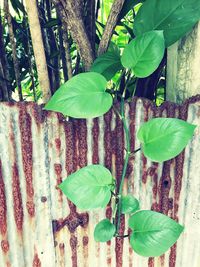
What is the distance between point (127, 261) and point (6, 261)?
1.34 ft

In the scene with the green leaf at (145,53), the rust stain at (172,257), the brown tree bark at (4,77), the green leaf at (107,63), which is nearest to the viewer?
the green leaf at (145,53)

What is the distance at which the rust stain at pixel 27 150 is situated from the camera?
3.47 feet

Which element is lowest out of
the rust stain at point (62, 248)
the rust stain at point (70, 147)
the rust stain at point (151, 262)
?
the rust stain at point (151, 262)

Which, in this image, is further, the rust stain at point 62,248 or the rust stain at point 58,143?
the rust stain at point 62,248

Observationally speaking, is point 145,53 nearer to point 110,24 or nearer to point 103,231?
point 110,24

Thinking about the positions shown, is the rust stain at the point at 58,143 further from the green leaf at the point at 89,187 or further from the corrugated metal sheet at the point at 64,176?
the green leaf at the point at 89,187

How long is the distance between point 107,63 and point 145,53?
14cm

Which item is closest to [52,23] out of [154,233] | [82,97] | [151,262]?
[82,97]

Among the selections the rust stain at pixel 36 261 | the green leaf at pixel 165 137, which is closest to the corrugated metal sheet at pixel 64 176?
the rust stain at pixel 36 261

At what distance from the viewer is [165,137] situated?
3.18 feet

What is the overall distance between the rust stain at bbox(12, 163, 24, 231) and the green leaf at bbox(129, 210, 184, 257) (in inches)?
14.1

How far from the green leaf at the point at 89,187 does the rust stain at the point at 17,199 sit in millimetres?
177

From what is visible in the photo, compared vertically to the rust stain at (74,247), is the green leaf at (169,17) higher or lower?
higher

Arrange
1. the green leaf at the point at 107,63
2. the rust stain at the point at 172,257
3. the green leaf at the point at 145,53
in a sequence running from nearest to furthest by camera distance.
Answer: the green leaf at the point at 145,53 < the green leaf at the point at 107,63 < the rust stain at the point at 172,257
